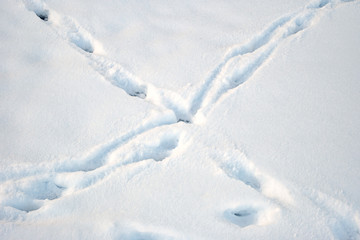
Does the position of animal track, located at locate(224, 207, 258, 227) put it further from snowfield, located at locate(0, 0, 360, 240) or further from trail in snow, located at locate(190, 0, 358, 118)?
trail in snow, located at locate(190, 0, 358, 118)

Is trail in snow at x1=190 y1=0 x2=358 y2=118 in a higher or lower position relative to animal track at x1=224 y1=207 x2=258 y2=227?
higher

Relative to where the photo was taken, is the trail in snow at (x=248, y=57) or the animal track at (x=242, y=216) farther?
the trail in snow at (x=248, y=57)

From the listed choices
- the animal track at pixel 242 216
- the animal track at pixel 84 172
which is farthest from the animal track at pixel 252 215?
the animal track at pixel 84 172

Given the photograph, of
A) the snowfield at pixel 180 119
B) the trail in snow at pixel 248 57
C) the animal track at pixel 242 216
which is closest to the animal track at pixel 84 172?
the snowfield at pixel 180 119

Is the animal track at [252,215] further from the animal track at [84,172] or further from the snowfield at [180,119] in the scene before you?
the animal track at [84,172]

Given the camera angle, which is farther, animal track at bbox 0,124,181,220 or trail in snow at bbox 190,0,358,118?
trail in snow at bbox 190,0,358,118

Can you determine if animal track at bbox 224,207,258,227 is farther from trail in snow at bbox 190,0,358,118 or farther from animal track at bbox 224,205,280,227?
trail in snow at bbox 190,0,358,118

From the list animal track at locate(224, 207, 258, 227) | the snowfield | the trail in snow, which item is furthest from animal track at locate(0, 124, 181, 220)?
animal track at locate(224, 207, 258, 227)

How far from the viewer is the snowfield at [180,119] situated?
1.14 m

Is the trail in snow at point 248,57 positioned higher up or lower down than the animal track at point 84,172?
higher up

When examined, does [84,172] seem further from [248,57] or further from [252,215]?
[248,57]

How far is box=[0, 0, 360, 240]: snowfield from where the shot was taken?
1.14 metres

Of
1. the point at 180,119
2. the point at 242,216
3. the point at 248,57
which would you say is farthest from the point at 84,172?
the point at 248,57

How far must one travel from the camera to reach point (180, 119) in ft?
4.77
